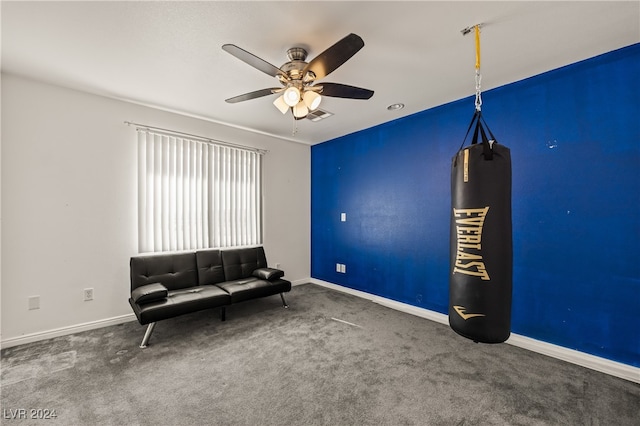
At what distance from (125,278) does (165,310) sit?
104cm

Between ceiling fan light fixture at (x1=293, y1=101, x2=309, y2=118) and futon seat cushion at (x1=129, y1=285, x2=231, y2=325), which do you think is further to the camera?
futon seat cushion at (x1=129, y1=285, x2=231, y2=325)

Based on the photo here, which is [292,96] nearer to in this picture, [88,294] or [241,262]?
[241,262]

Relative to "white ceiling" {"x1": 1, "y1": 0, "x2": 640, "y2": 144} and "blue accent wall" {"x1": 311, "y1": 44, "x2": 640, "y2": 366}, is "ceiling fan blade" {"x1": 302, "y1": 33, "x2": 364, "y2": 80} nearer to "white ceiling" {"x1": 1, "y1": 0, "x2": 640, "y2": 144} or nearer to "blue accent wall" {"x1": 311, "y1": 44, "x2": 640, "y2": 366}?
"white ceiling" {"x1": 1, "y1": 0, "x2": 640, "y2": 144}

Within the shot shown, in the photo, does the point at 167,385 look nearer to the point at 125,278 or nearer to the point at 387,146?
the point at 125,278

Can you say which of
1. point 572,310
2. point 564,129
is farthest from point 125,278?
point 564,129

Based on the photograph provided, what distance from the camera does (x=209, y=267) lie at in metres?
3.60

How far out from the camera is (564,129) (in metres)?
2.48

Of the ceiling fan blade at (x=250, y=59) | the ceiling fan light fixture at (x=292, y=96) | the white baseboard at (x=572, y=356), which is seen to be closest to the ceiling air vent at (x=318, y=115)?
the ceiling fan light fixture at (x=292, y=96)

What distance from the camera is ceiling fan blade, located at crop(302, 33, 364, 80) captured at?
1603 mm

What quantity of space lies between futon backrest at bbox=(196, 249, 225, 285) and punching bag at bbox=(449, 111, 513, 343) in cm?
308

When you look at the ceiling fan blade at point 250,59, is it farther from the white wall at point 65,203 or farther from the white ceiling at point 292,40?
the white wall at point 65,203

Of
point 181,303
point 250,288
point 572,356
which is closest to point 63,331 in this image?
point 181,303

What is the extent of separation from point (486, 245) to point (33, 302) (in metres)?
4.15

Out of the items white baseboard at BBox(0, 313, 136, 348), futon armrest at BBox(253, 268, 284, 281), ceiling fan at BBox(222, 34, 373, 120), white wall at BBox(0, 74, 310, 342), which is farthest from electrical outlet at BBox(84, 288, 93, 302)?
ceiling fan at BBox(222, 34, 373, 120)
